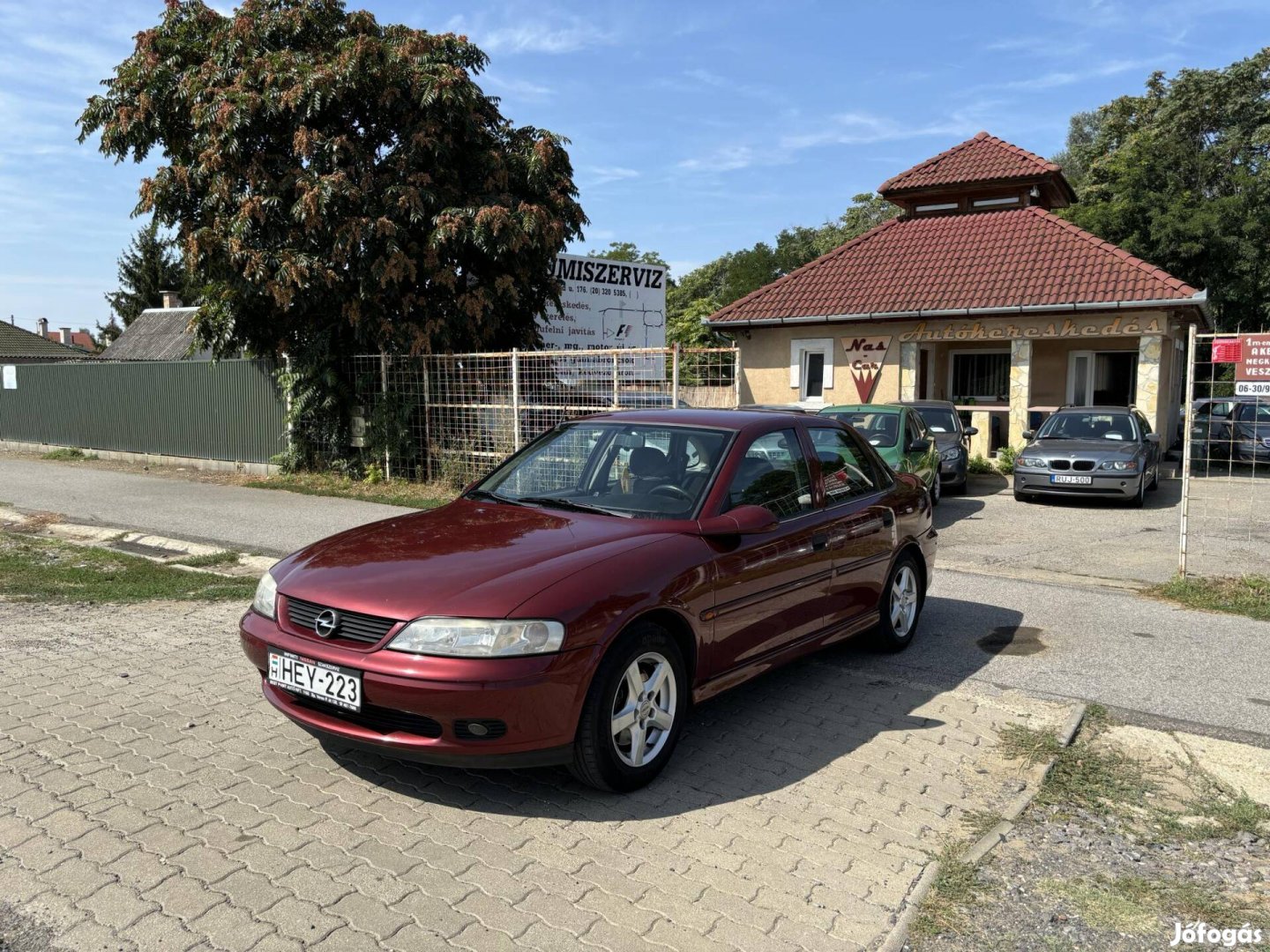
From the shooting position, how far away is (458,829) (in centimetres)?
365

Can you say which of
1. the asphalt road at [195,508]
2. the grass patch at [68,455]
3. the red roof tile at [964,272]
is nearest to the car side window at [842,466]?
the asphalt road at [195,508]

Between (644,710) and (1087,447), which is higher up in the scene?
(1087,447)

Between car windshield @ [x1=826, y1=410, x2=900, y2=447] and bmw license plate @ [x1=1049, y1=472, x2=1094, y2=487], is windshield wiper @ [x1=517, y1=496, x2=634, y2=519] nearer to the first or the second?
car windshield @ [x1=826, y1=410, x2=900, y2=447]

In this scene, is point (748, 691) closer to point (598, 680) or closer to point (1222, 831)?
point (598, 680)

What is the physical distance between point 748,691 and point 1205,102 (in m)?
46.1

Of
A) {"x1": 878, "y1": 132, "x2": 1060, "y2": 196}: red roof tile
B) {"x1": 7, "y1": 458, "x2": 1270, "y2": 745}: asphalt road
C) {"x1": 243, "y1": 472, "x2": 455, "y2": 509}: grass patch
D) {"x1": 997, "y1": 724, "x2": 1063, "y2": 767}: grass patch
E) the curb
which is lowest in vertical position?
{"x1": 7, "y1": 458, "x2": 1270, "y2": 745}: asphalt road

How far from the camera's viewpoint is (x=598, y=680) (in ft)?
12.3

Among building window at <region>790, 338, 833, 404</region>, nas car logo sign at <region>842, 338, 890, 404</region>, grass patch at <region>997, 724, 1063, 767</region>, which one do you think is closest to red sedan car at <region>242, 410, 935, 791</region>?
grass patch at <region>997, 724, 1063, 767</region>

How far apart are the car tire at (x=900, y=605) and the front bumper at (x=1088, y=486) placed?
7833 mm

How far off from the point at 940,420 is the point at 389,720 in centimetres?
1344

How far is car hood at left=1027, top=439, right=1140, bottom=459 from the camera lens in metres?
13.3

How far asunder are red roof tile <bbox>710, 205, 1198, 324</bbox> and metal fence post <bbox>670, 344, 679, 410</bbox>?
25.8 feet

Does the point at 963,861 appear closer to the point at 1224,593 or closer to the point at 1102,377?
the point at 1224,593

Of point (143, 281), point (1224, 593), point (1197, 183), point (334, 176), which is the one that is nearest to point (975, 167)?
point (334, 176)
